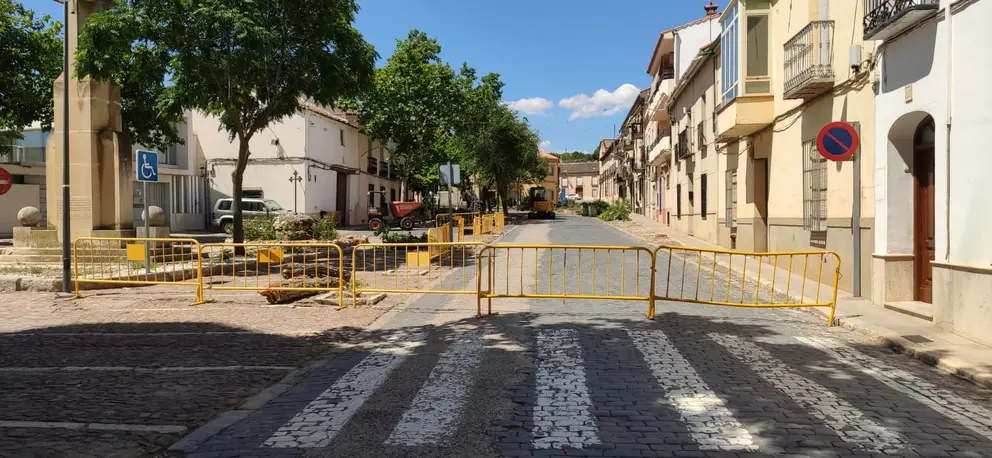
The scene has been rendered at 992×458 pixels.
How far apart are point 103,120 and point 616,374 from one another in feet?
45.6

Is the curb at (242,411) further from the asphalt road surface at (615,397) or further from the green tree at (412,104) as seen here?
the green tree at (412,104)

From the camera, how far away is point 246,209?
90.2 ft

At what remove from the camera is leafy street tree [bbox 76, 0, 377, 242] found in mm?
13031

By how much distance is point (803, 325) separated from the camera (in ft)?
27.8

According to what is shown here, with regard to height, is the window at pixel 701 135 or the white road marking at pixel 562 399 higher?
the window at pixel 701 135

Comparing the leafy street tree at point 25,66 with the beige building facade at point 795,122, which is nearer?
the beige building facade at point 795,122

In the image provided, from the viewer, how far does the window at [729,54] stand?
51.3 feet

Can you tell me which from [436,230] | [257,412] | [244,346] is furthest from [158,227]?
[257,412]

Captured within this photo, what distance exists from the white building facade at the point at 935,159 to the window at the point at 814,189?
2.43 m

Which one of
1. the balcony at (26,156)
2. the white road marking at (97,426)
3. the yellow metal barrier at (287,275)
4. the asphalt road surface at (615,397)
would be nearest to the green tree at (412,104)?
the balcony at (26,156)

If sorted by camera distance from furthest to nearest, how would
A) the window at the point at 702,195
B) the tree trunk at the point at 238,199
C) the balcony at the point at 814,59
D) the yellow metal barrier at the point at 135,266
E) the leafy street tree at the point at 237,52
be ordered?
the window at the point at 702,195 < the tree trunk at the point at 238,199 < the leafy street tree at the point at 237,52 < the balcony at the point at 814,59 < the yellow metal barrier at the point at 135,266

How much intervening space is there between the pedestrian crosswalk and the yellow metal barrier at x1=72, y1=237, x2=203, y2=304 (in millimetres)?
5734

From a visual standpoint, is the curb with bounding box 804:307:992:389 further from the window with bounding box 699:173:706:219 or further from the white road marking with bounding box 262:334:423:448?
the window with bounding box 699:173:706:219

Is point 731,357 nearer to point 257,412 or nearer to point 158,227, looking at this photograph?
point 257,412
